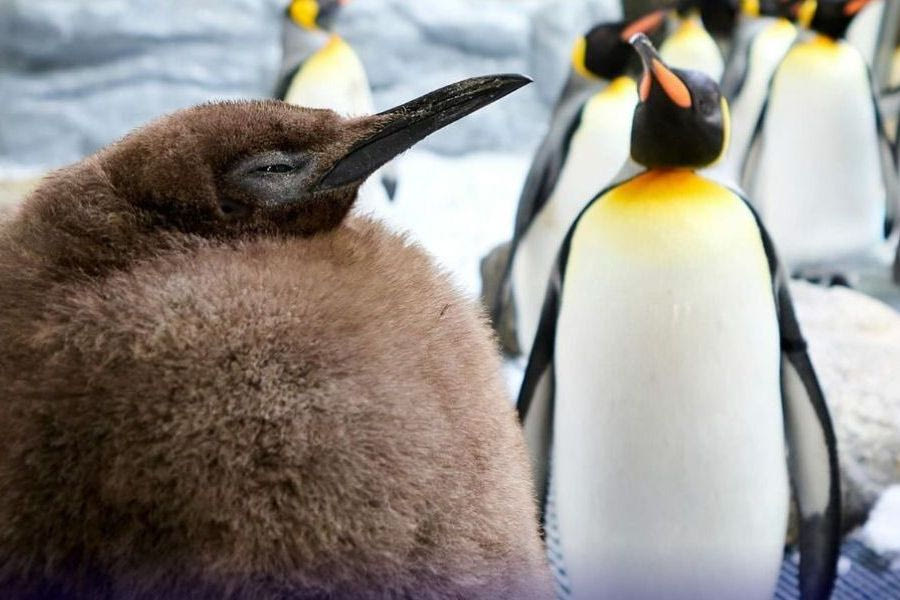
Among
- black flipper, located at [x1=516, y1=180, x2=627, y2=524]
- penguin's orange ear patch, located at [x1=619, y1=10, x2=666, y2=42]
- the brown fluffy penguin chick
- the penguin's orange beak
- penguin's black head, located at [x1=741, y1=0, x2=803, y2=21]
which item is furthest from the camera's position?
penguin's black head, located at [x1=741, y1=0, x2=803, y2=21]

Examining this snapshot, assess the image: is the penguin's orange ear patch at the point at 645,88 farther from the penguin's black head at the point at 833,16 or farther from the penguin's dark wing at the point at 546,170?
the penguin's black head at the point at 833,16

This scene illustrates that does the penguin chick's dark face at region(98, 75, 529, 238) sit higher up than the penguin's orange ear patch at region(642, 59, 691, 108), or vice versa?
the penguin chick's dark face at region(98, 75, 529, 238)

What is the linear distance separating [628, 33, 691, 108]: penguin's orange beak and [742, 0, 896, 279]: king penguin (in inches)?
69.3

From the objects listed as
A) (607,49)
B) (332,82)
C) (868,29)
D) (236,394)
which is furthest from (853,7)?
(236,394)

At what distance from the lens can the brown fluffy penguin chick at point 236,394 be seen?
A: 0.35 metres

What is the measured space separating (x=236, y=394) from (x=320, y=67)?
9.09 feet

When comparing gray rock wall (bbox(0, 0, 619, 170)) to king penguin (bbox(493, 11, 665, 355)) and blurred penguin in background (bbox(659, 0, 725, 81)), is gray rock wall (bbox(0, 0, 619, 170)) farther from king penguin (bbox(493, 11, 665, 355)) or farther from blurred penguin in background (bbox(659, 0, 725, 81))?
king penguin (bbox(493, 11, 665, 355))

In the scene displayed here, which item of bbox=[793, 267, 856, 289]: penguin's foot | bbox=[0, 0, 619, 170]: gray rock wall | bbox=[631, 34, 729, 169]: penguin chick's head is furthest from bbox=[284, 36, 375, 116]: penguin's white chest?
bbox=[0, 0, 619, 170]: gray rock wall

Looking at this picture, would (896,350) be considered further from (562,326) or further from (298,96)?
(298,96)

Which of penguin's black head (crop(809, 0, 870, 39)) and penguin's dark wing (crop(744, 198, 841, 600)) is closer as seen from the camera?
penguin's dark wing (crop(744, 198, 841, 600))

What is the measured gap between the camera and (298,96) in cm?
293

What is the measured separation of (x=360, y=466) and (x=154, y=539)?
85 millimetres

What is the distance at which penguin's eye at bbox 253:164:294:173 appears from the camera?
427 millimetres

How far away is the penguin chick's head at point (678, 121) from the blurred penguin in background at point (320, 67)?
1.33 m
